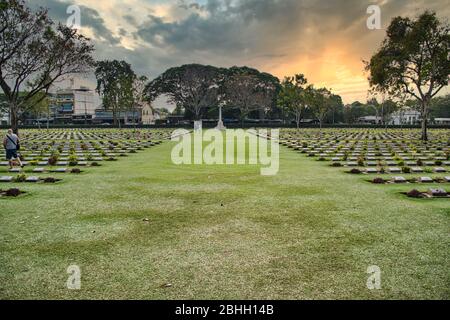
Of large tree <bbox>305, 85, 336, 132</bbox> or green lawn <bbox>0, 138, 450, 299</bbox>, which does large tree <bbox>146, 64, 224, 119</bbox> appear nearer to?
large tree <bbox>305, 85, 336, 132</bbox>

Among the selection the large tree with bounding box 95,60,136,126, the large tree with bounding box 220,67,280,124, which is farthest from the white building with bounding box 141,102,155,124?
the large tree with bounding box 220,67,280,124

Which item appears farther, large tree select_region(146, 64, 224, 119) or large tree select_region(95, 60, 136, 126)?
large tree select_region(146, 64, 224, 119)

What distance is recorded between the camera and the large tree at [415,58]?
2830cm

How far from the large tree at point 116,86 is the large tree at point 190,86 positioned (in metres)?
6.08

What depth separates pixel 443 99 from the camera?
318ft

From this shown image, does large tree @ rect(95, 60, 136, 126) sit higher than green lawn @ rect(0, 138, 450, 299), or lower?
higher

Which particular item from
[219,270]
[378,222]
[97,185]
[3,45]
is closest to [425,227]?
[378,222]

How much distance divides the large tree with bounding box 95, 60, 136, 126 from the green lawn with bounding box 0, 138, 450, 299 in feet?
149

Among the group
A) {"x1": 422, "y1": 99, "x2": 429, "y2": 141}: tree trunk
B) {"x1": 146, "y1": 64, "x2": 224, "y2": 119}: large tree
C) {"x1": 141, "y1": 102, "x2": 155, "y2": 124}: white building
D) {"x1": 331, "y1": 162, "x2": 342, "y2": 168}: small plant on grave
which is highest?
{"x1": 146, "y1": 64, "x2": 224, "y2": 119}: large tree

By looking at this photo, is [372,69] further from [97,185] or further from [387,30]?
[97,185]

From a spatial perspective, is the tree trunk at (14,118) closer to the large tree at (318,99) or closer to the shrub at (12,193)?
the shrub at (12,193)

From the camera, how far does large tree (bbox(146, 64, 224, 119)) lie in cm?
6894

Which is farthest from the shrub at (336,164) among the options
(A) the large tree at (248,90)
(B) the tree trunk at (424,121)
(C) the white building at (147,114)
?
(C) the white building at (147,114)
